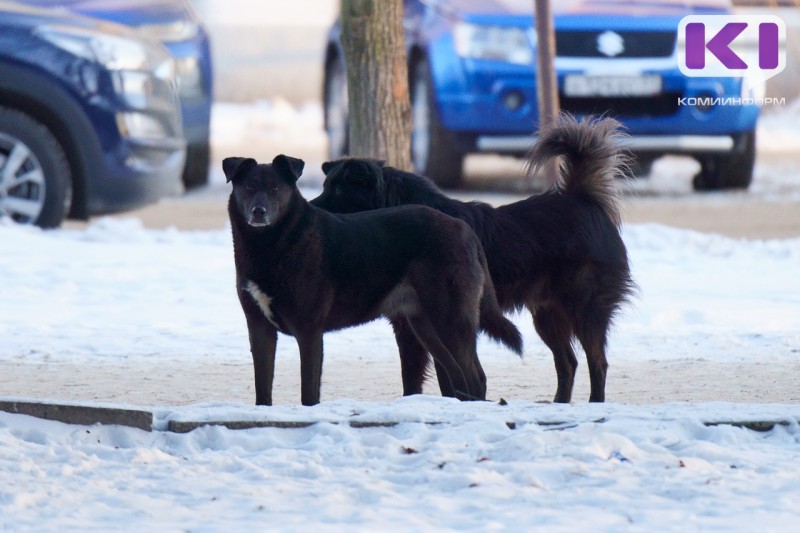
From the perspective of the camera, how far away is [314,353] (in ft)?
20.7

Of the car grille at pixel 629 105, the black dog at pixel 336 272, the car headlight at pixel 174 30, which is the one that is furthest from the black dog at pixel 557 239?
the car headlight at pixel 174 30

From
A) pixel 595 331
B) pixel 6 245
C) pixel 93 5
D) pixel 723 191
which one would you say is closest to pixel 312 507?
pixel 595 331

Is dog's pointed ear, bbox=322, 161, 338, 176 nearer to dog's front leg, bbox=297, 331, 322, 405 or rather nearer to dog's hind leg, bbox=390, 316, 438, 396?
dog's hind leg, bbox=390, 316, 438, 396

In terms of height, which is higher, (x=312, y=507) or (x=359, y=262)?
(x=359, y=262)

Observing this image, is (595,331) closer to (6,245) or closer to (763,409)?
(763,409)

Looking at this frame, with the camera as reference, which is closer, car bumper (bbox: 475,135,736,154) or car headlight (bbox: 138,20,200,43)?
car bumper (bbox: 475,135,736,154)

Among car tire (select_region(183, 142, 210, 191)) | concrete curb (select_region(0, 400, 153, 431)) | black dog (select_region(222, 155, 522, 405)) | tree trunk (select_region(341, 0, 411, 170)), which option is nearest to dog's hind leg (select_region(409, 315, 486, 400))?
black dog (select_region(222, 155, 522, 405))

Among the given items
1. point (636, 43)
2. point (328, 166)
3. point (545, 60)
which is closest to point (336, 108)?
point (636, 43)

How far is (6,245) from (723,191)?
25.1 ft

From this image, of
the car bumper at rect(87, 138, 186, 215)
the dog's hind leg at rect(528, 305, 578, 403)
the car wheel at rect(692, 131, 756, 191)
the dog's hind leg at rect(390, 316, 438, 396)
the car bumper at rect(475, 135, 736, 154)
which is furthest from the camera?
the car wheel at rect(692, 131, 756, 191)

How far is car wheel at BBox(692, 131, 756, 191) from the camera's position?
1502 centimetres

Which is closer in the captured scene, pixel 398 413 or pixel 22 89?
pixel 398 413

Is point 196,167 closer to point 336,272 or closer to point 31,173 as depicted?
point 31,173

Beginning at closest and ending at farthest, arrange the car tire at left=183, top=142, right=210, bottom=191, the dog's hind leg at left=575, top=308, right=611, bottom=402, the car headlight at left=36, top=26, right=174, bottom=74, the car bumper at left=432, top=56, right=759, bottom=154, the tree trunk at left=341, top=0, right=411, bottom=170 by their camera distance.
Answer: the dog's hind leg at left=575, top=308, right=611, bottom=402 → the tree trunk at left=341, top=0, right=411, bottom=170 → the car headlight at left=36, top=26, right=174, bottom=74 → the car bumper at left=432, top=56, right=759, bottom=154 → the car tire at left=183, top=142, right=210, bottom=191
